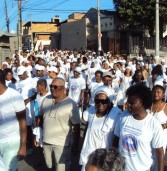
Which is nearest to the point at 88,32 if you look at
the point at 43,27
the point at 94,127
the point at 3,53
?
the point at 43,27

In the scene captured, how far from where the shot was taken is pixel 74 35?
5275 centimetres

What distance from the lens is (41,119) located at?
18.2ft

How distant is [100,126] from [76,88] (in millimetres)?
5628

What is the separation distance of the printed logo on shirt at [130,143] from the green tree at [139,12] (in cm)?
3703

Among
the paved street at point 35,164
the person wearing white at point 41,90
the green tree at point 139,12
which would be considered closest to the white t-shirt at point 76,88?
the paved street at point 35,164

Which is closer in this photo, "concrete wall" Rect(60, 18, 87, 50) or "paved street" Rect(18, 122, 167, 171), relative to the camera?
"paved street" Rect(18, 122, 167, 171)

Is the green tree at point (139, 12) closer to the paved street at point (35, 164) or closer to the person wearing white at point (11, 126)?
the paved street at point (35, 164)

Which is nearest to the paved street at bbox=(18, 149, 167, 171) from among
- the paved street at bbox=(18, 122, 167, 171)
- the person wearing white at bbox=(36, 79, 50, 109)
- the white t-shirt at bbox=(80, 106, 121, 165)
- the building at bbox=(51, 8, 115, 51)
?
the paved street at bbox=(18, 122, 167, 171)

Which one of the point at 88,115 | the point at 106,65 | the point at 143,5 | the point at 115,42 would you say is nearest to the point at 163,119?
the point at 88,115

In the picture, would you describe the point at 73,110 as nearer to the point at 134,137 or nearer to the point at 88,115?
the point at 88,115

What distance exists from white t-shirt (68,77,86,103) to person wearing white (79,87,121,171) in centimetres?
542

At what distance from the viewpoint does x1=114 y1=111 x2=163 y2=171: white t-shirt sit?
12.9 ft

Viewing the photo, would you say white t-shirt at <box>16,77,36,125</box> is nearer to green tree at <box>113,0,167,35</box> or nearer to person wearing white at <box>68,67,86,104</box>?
person wearing white at <box>68,67,86,104</box>

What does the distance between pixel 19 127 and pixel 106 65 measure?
7887mm
